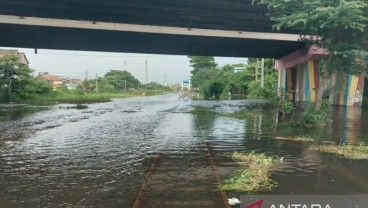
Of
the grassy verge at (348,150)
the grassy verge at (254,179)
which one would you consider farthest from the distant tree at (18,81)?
the grassy verge at (254,179)

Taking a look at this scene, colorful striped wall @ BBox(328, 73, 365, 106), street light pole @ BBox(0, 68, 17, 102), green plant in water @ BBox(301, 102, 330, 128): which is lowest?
green plant in water @ BBox(301, 102, 330, 128)

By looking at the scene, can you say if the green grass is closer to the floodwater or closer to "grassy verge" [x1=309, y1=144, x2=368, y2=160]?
the floodwater

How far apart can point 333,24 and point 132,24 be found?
19.3 m

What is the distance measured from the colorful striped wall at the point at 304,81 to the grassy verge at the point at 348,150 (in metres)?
28.4

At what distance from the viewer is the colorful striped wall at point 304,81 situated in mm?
39188

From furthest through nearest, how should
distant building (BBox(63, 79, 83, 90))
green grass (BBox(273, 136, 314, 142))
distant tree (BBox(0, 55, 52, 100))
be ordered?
distant building (BBox(63, 79, 83, 90))
distant tree (BBox(0, 55, 52, 100))
green grass (BBox(273, 136, 314, 142))

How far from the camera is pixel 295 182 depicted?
260 inches

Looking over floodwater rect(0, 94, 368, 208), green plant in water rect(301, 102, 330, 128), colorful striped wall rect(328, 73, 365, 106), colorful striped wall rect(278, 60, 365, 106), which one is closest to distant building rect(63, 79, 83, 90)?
colorful striped wall rect(278, 60, 365, 106)

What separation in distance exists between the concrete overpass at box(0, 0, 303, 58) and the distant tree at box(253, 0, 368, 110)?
24.6 ft

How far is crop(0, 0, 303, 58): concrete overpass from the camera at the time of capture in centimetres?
2181

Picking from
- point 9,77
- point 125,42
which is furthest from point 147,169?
point 9,77

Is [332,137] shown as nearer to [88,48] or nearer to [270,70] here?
[88,48]

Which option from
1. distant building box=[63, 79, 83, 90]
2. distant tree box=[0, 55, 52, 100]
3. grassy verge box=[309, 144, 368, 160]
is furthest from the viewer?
distant building box=[63, 79, 83, 90]

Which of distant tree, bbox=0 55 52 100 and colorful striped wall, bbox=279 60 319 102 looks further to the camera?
distant tree, bbox=0 55 52 100
